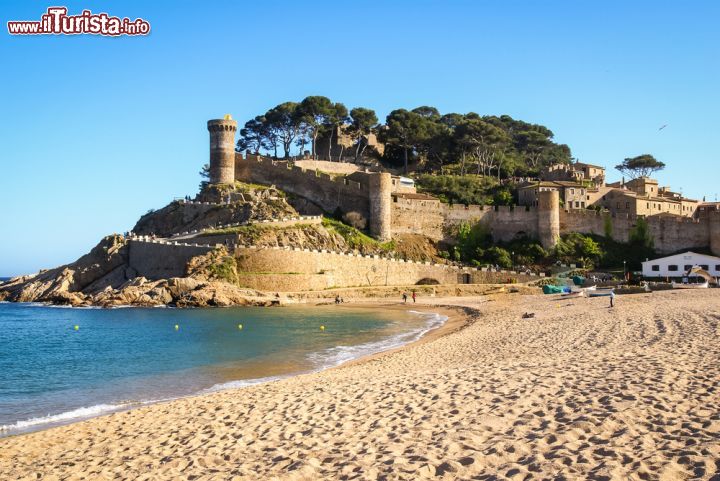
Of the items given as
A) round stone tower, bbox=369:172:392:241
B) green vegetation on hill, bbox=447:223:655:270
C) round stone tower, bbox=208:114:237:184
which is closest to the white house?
green vegetation on hill, bbox=447:223:655:270

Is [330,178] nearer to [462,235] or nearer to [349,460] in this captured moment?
[462,235]

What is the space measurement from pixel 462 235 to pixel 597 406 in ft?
137

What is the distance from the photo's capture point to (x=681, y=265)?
4041 centimetres

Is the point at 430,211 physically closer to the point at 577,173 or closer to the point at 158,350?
the point at 577,173

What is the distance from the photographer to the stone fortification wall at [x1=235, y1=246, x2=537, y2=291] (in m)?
38.8

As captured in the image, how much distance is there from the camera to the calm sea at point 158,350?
46.6 feet

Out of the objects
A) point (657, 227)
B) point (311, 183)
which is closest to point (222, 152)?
point (311, 183)

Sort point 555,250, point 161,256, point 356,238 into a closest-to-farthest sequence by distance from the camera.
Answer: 1. point 161,256
2. point 356,238
3. point 555,250

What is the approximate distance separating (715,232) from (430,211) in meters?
22.0

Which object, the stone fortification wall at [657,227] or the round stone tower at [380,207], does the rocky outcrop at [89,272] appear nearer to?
the round stone tower at [380,207]

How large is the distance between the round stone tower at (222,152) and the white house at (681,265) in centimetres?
3341

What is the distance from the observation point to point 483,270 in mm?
44219

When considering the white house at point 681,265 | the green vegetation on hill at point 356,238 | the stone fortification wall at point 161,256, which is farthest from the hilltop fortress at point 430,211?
the stone fortification wall at point 161,256

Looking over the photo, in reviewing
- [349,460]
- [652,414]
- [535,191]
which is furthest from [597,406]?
[535,191]
